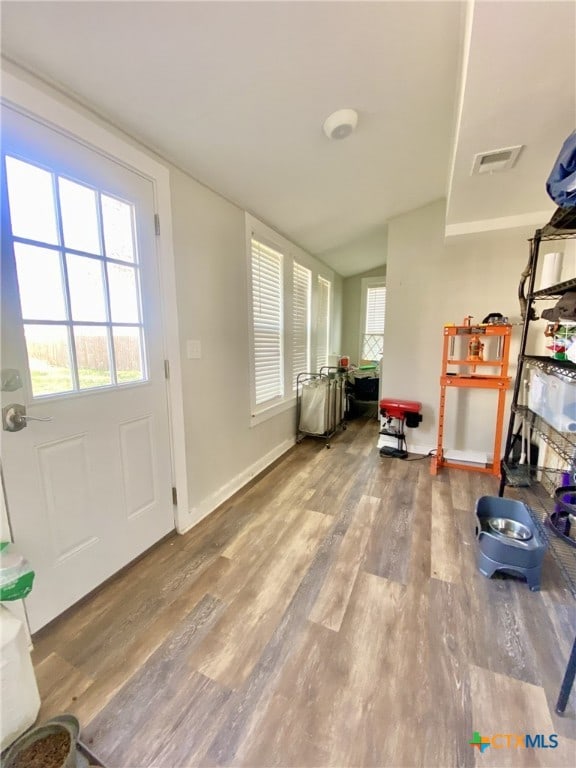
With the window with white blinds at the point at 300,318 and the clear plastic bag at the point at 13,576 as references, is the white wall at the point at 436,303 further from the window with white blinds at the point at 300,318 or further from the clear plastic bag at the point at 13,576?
the clear plastic bag at the point at 13,576

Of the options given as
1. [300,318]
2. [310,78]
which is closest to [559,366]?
[310,78]

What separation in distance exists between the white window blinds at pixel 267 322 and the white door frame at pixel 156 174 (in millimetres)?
968

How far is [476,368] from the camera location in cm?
311

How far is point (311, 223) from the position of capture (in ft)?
9.85

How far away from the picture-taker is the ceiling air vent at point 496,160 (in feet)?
5.37

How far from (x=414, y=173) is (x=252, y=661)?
3260 millimetres

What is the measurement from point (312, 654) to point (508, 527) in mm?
1378

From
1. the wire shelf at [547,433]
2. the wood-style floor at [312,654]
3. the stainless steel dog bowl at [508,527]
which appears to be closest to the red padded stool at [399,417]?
the wire shelf at [547,433]

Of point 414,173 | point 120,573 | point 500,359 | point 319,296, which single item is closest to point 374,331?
point 319,296

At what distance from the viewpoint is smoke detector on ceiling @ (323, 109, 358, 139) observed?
5.38 ft

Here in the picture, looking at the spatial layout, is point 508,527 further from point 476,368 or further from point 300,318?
point 300,318

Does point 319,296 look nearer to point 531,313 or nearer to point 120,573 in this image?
point 531,313

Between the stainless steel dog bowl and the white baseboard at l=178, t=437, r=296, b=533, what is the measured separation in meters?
1.78

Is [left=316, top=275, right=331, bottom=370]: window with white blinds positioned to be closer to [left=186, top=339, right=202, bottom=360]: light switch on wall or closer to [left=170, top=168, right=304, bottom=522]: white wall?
[left=170, top=168, right=304, bottom=522]: white wall
